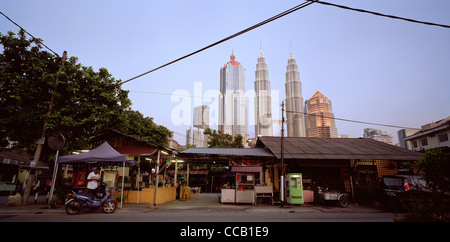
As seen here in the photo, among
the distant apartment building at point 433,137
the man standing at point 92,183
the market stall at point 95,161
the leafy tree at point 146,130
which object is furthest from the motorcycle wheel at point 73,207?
the distant apartment building at point 433,137

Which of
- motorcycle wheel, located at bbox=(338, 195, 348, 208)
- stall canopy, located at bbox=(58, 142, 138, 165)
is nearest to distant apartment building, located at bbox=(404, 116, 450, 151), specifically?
motorcycle wheel, located at bbox=(338, 195, 348, 208)

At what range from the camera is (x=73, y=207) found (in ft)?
31.2

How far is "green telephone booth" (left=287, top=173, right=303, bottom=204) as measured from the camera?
46.6 feet

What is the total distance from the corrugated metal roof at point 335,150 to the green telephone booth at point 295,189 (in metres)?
1.50

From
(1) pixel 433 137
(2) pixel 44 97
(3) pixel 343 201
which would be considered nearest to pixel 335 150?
(3) pixel 343 201

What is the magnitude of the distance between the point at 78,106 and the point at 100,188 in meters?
6.54

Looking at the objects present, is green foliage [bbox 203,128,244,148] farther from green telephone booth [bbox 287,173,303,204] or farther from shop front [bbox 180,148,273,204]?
green telephone booth [bbox 287,173,303,204]

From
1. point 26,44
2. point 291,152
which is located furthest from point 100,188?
point 291,152

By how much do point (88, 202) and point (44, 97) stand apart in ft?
26.6

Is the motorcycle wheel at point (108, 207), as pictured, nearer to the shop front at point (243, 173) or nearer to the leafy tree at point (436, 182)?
the shop front at point (243, 173)

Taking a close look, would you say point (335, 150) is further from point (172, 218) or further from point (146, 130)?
point (146, 130)

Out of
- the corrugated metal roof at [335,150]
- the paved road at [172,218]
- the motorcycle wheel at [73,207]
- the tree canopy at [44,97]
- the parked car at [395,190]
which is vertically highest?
the tree canopy at [44,97]

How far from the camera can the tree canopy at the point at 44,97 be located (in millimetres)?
12398

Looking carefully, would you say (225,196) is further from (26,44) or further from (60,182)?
(26,44)
